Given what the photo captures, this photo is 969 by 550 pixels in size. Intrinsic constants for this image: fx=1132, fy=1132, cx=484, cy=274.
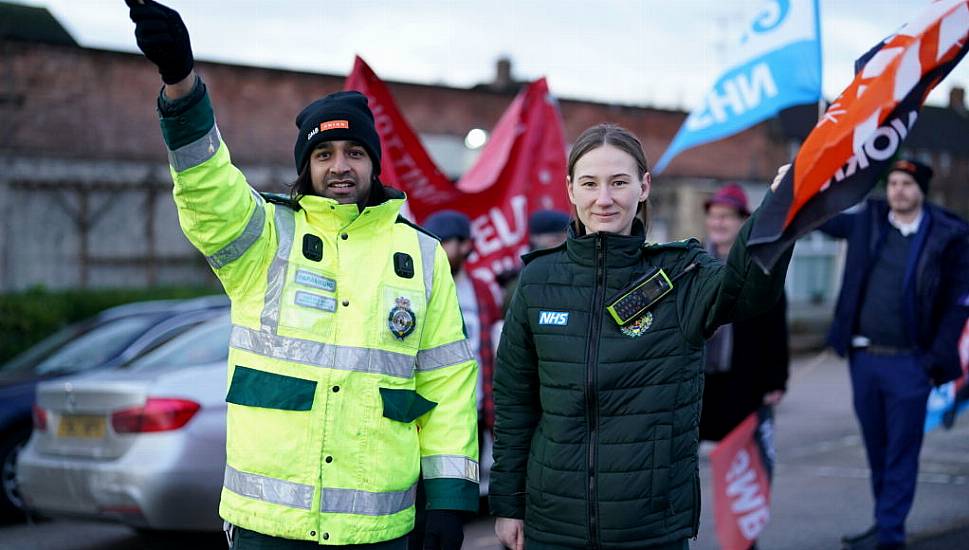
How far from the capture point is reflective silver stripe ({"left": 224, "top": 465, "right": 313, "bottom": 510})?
313cm

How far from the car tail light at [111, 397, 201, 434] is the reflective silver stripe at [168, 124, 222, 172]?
3659 mm

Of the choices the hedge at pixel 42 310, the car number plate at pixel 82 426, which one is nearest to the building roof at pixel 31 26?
the hedge at pixel 42 310

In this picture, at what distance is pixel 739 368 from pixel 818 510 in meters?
2.23

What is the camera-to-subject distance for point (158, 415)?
6.34 metres

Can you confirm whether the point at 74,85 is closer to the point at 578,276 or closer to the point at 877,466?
the point at 877,466

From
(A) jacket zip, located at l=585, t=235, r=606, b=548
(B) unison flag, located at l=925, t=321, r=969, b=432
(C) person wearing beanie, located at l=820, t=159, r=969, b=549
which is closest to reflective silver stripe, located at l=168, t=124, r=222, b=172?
(A) jacket zip, located at l=585, t=235, r=606, b=548

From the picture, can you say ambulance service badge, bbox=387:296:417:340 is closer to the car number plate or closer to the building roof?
the car number plate

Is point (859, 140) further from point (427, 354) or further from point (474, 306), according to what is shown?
point (474, 306)

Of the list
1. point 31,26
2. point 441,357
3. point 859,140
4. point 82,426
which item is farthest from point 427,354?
point 31,26

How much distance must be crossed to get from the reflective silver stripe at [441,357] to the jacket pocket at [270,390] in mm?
404

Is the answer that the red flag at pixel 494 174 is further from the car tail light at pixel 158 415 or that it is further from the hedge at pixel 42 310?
the hedge at pixel 42 310

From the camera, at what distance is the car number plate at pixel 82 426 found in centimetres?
650

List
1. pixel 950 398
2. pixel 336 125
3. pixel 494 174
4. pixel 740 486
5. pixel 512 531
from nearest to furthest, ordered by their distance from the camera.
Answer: pixel 336 125
pixel 512 531
pixel 740 486
pixel 494 174
pixel 950 398

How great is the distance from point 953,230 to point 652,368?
3.93m
